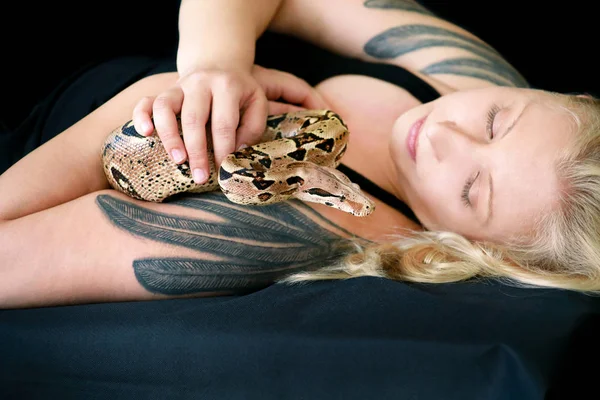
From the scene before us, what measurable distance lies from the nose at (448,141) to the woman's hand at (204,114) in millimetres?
514

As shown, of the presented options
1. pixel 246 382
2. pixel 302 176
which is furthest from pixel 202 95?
pixel 246 382

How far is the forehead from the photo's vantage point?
57.3 inches

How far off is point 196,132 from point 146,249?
1.07 feet

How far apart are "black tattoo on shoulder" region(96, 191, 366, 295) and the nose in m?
0.41

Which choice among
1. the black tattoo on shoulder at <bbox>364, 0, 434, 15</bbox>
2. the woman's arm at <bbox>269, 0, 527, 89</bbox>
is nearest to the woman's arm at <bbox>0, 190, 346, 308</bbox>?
the woman's arm at <bbox>269, 0, 527, 89</bbox>

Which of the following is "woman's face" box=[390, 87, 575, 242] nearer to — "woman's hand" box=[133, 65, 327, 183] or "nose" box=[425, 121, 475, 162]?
"nose" box=[425, 121, 475, 162]

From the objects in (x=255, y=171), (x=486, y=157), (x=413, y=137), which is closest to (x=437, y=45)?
(x=413, y=137)

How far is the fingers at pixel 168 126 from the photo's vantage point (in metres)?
1.31

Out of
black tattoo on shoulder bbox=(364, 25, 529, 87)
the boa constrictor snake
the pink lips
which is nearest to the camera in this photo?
the boa constrictor snake

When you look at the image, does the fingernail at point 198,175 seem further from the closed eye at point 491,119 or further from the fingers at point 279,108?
the closed eye at point 491,119

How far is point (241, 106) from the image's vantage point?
1483 mm

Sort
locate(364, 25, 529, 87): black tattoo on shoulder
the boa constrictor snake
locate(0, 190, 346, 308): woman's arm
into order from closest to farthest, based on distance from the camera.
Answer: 1. locate(0, 190, 346, 308): woman's arm
2. the boa constrictor snake
3. locate(364, 25, 529, 87): black tattoo on shoulder

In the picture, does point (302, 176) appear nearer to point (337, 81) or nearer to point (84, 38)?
point (337, 81)

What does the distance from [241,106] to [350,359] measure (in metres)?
0.76
